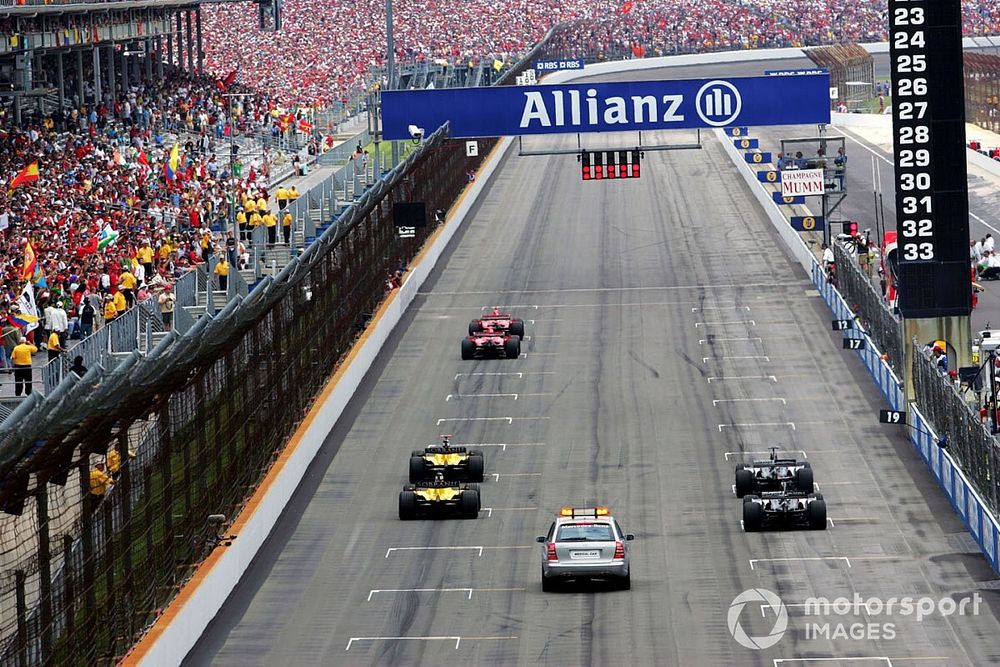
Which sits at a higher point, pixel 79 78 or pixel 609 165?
pixel 79 78

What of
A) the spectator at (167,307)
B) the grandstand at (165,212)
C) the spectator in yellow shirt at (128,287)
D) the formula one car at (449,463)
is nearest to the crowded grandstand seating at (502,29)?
the grandstand at (165,212)

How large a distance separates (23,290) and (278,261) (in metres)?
12.6

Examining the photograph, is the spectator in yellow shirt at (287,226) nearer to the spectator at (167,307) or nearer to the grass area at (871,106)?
the spectator at (167,307)

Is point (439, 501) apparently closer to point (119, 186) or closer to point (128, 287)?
point (128, 287)

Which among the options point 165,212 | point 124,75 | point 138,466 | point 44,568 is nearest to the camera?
point 44,568

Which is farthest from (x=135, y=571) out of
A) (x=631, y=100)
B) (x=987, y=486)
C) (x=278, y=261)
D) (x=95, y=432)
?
(x=631, y=100)

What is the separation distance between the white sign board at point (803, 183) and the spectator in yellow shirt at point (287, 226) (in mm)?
17471

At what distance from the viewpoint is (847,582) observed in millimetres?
26812

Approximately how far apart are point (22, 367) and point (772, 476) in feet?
44.0

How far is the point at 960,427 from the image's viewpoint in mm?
30578

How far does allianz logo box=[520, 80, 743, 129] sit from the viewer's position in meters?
59.3

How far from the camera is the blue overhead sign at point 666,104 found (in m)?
59.3

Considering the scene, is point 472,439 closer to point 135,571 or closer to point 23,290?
point 23,290

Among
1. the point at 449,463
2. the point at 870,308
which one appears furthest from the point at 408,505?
the point at 870,308
